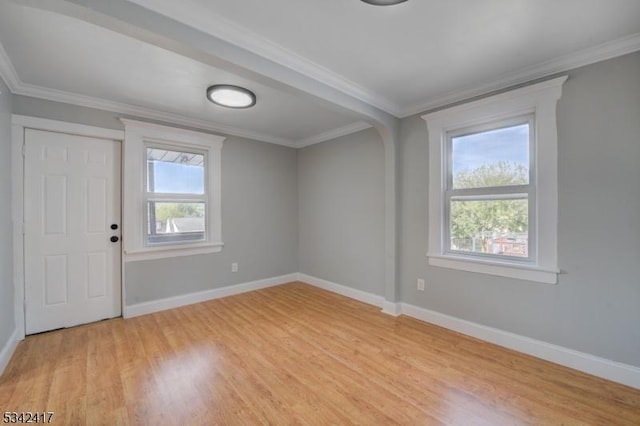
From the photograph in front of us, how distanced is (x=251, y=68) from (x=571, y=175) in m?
2.67

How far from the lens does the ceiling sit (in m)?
1.62

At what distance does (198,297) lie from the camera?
3.74 m

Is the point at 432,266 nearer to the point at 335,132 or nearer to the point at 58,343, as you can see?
the point at 335,132

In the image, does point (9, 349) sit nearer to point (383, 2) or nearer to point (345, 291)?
point (345, 291)

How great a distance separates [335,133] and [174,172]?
92.4 inches

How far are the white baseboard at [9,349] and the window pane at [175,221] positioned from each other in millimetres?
1401

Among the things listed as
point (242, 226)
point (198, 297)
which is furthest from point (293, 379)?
point (242, 226)

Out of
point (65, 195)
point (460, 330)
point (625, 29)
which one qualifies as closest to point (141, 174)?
point (65, 195)

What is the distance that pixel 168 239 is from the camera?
359 centimetres

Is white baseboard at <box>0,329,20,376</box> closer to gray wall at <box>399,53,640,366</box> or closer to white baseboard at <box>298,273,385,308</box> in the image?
white baseboard at <box>298,273,385,308</box>

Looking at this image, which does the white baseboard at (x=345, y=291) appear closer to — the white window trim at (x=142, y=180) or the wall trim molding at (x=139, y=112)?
the white window trim at (x=142, y=180)

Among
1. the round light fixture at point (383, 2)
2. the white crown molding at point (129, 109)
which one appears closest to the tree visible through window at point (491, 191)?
the round light fixture at point (383, 2)

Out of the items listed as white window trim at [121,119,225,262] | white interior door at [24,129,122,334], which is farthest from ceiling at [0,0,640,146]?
white interior door at [24,129,122,334]

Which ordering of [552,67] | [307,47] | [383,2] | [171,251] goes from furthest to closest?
[171,251] → [552,67] → [307,47] → [383,2]
